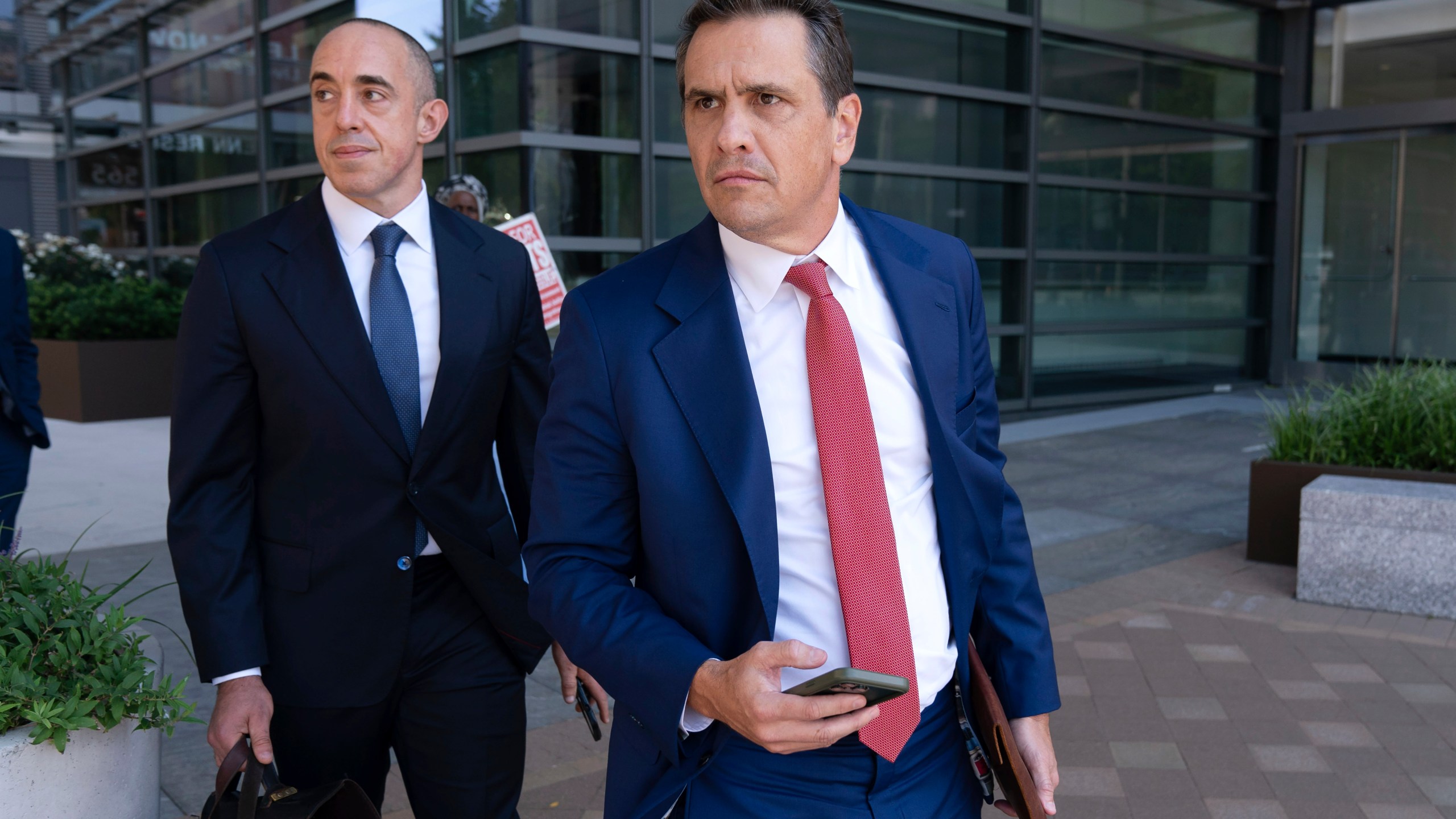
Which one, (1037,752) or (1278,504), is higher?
(1037,752)

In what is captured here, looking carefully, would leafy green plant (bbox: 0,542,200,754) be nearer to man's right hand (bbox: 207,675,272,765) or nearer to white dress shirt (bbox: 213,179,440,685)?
man's right hand (bbox: 207,675,272,765)

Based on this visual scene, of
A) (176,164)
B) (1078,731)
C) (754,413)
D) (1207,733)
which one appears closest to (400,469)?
(754,413)

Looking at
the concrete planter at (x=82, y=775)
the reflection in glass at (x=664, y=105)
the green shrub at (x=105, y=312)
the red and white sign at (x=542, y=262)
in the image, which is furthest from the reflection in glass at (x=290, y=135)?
the concrete planter at (x=82, y=775)

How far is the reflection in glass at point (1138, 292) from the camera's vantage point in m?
12.7

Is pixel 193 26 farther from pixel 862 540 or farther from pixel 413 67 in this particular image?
pixel 862 540

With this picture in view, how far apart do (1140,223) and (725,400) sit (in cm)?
1294

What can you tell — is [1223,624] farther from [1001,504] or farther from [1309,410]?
[1001,504]

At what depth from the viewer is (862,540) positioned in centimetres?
170

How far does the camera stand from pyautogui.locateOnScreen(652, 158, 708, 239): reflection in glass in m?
9.58

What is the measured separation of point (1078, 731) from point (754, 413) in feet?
9.85

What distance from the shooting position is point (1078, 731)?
4.18 metres

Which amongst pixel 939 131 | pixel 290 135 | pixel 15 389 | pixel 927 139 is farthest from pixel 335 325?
pixel 290 135

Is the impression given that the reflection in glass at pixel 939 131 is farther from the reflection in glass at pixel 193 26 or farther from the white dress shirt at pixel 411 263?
the white dress shirt at pixel 411 263

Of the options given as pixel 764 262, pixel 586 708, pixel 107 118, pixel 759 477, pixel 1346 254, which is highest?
pixel 107 118
